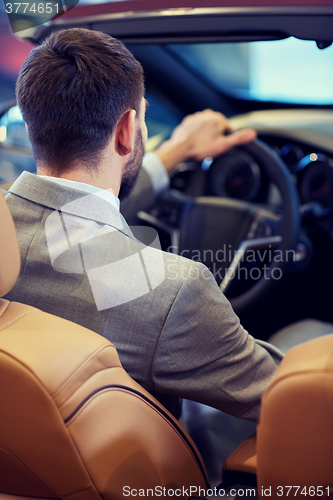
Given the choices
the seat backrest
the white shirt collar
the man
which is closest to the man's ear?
the man

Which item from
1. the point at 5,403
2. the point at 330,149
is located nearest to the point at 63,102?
the point at 5,403

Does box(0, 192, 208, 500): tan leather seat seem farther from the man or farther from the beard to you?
the beard

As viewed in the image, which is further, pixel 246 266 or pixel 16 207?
pixel 246 266

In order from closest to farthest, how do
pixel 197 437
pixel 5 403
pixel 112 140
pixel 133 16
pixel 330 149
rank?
pixel 5 403, pixel 112 140, pixel 197 437, pixel 133 16, pixel 330 149

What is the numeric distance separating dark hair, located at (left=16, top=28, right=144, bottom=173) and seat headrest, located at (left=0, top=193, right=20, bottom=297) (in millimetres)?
244

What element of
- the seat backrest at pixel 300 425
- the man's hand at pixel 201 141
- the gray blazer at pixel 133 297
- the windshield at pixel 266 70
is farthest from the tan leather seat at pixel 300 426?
the windshield at pixel 266 70

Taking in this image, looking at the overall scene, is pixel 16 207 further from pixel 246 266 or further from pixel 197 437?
pixel 246 266

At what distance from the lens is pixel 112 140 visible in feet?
2.80

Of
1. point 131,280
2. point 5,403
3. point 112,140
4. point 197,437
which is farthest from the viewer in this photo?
point 197,437

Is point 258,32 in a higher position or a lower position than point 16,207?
higher

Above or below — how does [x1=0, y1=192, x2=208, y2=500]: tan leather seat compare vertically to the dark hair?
below

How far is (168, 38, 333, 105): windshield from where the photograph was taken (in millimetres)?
1694

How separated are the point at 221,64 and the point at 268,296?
45.1 inches

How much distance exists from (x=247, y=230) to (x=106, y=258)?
2.76 feet
